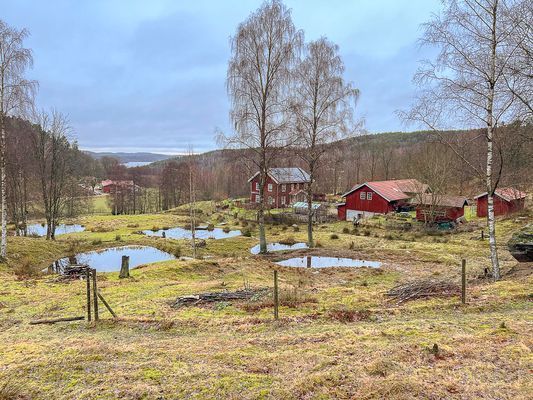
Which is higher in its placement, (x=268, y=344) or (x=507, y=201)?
(x=507, y=201)

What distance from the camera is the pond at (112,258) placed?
19.6 m

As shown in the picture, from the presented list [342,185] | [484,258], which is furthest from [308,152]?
[342,185]

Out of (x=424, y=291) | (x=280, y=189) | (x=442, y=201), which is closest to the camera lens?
(x=424, y=291)

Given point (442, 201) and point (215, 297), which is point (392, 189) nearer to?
point (442, 201)

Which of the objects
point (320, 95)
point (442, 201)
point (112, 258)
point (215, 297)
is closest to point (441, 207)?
point (442, 201)

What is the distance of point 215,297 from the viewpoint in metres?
9.99

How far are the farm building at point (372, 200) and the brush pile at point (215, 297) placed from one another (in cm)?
3094

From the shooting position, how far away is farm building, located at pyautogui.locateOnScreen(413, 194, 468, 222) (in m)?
31.9

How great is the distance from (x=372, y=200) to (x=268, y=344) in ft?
119

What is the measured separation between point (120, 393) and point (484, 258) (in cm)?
1942

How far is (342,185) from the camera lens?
3243 inches

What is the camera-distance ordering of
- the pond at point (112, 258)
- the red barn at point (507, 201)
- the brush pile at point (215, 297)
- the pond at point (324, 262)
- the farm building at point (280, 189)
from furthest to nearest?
the farm building at point (280, 189) < the red barn at point (507, 201) < the pond at point (112, 258) < the pond at point (324, 262) < the brush pile at point (215, 297)

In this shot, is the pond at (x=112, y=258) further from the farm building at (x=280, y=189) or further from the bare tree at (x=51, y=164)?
the farm building at (x=280, y=189)

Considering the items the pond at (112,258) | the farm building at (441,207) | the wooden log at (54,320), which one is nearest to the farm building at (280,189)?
the farm building at (441,207)
